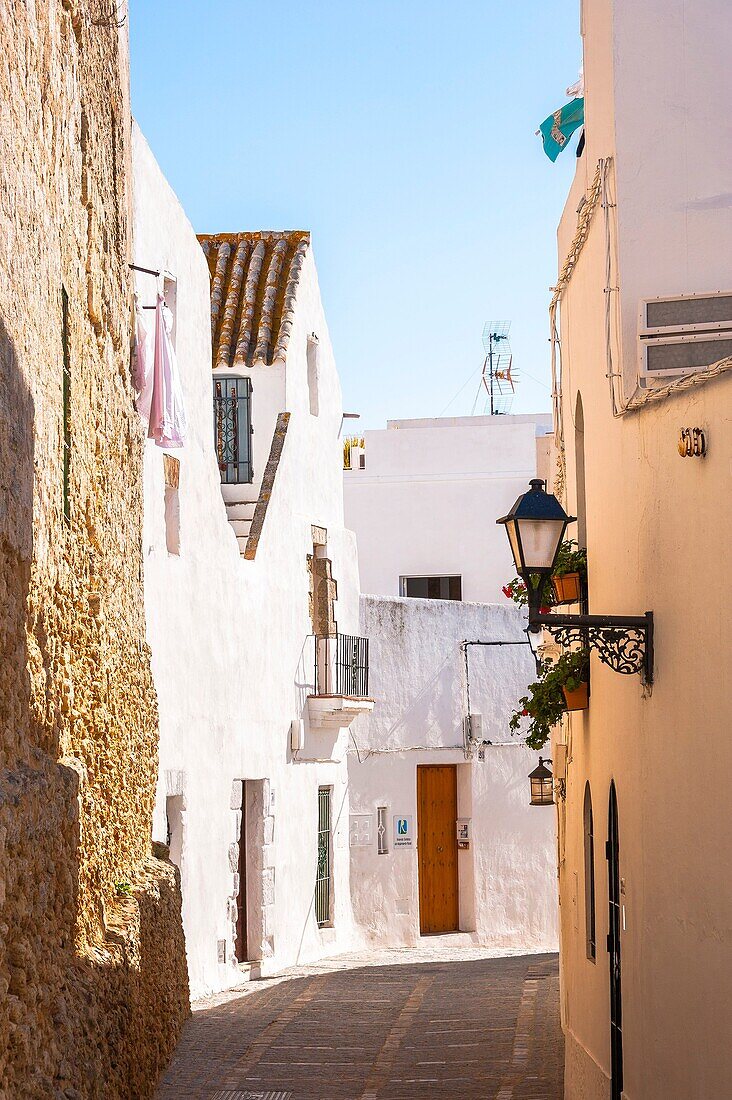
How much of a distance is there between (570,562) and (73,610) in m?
3.75

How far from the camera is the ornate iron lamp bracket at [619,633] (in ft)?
25.0

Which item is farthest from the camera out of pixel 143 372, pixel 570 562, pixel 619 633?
pixel 143 372

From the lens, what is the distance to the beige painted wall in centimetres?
648

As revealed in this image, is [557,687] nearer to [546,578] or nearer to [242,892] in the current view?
[546,578]

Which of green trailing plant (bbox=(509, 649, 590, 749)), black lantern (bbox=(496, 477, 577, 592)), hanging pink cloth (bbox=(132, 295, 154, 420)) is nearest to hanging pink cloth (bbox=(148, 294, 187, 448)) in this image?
hanging pink cloth (bbox=(132, 295, 154, 420))

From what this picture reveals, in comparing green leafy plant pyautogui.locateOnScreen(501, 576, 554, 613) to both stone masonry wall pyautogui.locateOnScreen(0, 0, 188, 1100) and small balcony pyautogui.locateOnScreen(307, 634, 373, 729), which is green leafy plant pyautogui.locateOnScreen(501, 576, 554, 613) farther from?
small balcony pyautogui.locateOnScreen(307, 634, 373, 729)

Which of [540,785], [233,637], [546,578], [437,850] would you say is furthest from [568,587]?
[437,850]

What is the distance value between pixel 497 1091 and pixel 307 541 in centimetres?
1103

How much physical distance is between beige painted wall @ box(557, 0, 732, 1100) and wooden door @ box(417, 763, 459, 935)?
10.1m

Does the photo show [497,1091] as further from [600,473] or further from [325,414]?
[325,414]

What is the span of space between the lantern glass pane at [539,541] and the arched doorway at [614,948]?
75.0 inches

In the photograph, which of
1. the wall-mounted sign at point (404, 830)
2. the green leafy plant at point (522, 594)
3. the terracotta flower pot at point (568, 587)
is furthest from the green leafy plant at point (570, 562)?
the wall-mounted sign at point (404, 830)

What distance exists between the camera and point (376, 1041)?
11305 mm

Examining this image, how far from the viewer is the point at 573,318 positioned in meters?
11.8
